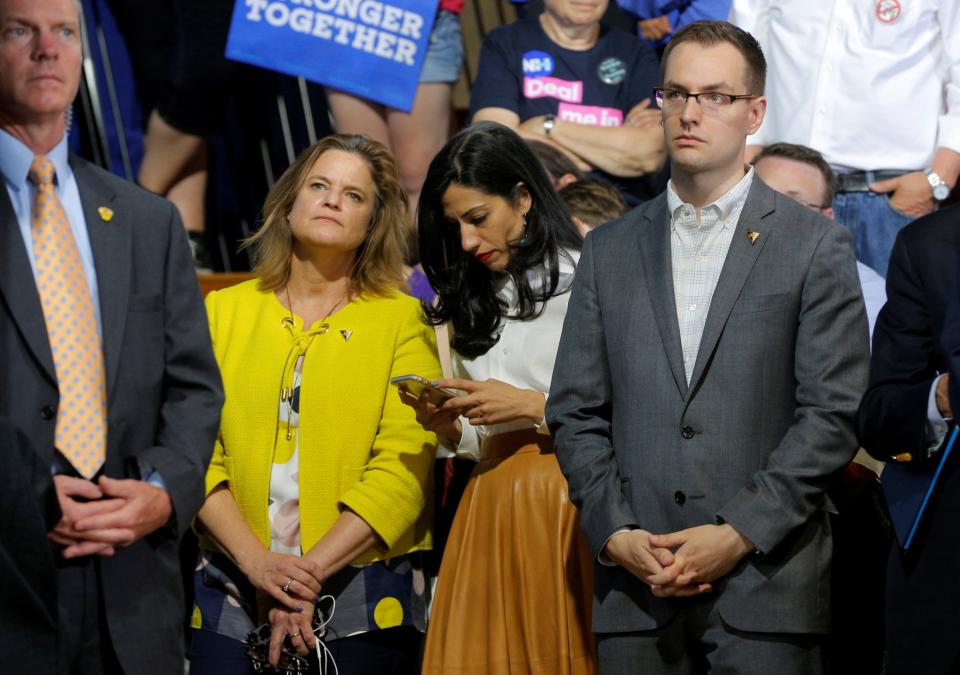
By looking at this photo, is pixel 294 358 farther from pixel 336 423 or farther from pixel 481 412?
pixel 481 412

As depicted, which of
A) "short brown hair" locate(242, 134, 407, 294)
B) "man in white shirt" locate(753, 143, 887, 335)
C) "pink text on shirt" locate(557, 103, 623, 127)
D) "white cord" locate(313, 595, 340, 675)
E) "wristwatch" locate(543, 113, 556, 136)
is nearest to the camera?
"white cord" locate(313, 595, 340, 675)

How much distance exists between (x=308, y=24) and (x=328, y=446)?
2072 millimetres

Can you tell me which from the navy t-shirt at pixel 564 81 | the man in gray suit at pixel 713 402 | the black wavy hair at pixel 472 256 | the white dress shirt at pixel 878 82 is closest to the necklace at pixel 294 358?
the black wavy hair at pixel 472 256

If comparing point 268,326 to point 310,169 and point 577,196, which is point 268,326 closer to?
point 310,169

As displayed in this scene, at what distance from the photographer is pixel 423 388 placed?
11.2ft

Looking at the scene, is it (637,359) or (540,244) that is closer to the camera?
(637,359)

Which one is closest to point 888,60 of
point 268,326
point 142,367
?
point 268,326

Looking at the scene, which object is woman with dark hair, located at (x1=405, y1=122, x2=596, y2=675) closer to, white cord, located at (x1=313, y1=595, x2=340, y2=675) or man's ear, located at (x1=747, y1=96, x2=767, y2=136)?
white cord, located at (x1=313, y1=595, x2=340, y2=675)

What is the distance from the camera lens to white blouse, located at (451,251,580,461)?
143 inches

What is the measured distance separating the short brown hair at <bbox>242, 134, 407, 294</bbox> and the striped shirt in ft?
3.30

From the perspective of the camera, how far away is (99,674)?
2.50 metres

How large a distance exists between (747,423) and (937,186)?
1945 millimetres

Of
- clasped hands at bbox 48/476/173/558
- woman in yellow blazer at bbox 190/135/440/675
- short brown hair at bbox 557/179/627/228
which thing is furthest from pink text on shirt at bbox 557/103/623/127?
clasped hands at bbox 48/476/173/558

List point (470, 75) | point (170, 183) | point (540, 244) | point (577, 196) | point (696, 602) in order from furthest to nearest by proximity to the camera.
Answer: point (470, 75), point (170, 183), point (577, 196), point (540, 244), point (696, 602)
